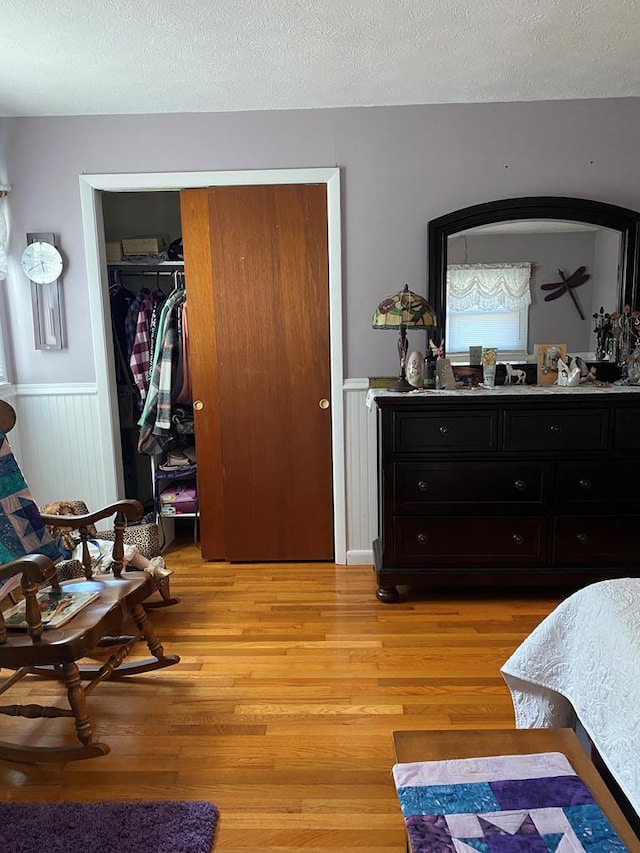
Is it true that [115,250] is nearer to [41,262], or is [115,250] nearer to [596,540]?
[41,262]

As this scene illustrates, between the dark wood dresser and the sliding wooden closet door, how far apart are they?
0.63 m

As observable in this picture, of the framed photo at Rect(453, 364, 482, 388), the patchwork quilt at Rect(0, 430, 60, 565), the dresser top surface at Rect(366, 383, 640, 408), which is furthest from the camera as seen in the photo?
the framed photo at Rect(453, 364, 482, 388)

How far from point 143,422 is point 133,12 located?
6.76 ft

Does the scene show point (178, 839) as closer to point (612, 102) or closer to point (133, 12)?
point (133, 12)

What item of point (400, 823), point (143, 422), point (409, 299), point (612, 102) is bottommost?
point (400, 823)

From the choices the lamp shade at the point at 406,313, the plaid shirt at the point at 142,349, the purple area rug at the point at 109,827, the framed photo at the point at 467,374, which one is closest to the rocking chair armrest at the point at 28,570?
the purple area rug at the point at 109,827

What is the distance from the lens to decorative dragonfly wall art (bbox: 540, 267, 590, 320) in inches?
128

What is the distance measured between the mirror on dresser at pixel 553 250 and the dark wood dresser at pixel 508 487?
0.53 meters

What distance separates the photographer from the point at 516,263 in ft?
10.7

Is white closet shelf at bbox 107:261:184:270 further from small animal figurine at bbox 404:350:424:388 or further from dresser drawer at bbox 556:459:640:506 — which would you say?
dresser drawer at bbox 556:459:640:506

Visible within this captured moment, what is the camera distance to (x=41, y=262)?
3.36 meters

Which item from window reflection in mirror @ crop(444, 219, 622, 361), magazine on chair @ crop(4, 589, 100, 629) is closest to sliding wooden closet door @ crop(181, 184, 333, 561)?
window reflection in mirror @ crop(444, 219, 622, 361)

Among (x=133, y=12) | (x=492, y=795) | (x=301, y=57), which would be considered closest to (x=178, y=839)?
(x=492, y=795)

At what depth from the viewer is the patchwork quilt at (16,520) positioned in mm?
2385
